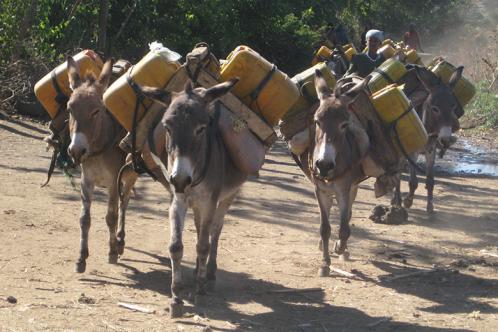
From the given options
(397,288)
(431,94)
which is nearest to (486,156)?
(431,94)

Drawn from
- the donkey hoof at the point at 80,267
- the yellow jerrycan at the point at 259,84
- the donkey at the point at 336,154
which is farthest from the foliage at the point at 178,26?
the yellow jerrycan at the point at 259,84

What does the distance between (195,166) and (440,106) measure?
6.24 meters

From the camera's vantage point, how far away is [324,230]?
8938 millimetres

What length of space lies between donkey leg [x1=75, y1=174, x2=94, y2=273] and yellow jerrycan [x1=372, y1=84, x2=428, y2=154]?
300 cm

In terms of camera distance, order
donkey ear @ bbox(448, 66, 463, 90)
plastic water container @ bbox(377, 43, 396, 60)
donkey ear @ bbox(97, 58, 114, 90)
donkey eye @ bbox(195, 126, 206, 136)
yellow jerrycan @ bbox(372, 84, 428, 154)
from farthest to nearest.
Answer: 1. donkey ear @ bbox(448, 66, 463, 90)
2. plastic water container @ bbox(377, 43, 396, 60)
3. yellow jerrycan @ bbox(372, 84, 428, 154)
4. donkey ear @ bbox(97, 58, 114, 90)
5. donkey eye @ bbox(195, 126, 206, 136)

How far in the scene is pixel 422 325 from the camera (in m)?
7.19

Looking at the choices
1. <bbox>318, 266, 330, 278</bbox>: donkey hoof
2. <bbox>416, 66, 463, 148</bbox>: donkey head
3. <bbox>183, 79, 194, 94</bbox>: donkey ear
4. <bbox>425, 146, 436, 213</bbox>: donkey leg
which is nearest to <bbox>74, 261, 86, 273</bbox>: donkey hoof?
<bbox>183, 79, 194, 94</bbox>: donkey ear

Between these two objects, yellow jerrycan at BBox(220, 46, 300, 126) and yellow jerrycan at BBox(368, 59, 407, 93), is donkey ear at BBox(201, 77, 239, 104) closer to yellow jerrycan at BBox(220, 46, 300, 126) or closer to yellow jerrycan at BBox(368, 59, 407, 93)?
yellow jerrycan at BBox(220, 46, 300, 126)

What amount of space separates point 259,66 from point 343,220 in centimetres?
191

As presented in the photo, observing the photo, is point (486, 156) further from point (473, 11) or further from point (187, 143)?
point (473, 11)

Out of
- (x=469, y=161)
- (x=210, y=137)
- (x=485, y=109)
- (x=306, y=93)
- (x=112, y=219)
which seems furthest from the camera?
(x=485, y=109)

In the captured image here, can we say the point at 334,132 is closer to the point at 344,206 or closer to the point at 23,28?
the point at 344,206

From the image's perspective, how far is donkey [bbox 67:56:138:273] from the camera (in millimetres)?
8070

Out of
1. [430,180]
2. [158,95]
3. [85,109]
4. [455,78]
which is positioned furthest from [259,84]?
[455,78]
